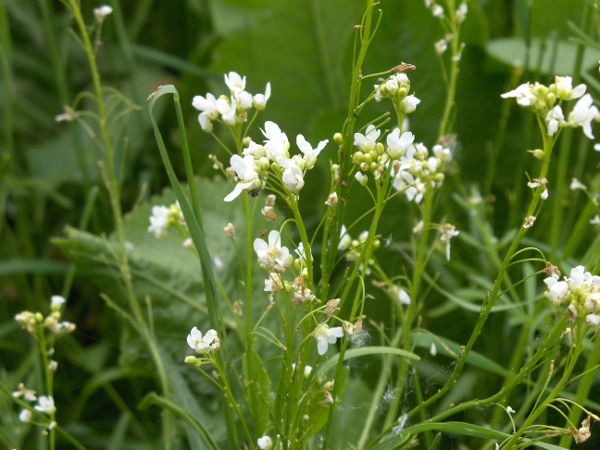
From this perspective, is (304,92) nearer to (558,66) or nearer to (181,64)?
(181,64)

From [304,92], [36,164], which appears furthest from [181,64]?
[36,164]

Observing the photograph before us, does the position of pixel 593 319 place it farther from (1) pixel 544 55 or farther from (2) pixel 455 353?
(1) pixel 544 55

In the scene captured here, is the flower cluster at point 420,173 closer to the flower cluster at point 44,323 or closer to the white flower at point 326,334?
the white flower at point 326,334

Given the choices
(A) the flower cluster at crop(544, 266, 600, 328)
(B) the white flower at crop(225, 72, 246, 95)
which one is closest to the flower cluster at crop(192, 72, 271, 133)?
(B) the white flower at crop(225, 72, 246, 95)

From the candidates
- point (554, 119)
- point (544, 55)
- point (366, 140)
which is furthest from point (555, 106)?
point (544, 55)

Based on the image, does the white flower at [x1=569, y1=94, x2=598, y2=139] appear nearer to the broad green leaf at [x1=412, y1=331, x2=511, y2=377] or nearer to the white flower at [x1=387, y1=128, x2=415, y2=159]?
the white flower at [x1=387, y1=128, x2=415, y2=159]

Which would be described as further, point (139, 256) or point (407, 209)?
point (407, 209)

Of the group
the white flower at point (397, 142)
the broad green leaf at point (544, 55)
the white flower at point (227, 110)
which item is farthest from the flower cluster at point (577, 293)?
the broad green leaf at point (544, 55)
